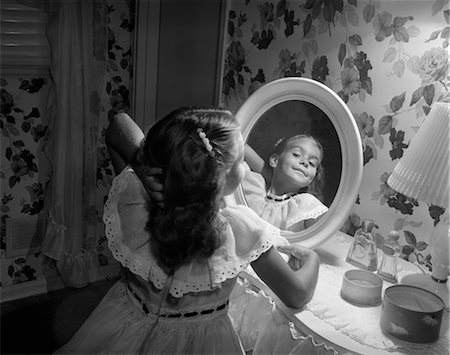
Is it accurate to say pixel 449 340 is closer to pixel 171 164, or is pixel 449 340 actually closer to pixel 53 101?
pixel 171 164

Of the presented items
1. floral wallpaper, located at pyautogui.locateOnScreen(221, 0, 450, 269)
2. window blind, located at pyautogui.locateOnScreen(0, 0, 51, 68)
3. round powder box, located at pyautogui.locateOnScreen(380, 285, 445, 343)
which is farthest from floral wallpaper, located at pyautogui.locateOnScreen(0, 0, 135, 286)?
round powder box, located at pyautogui.locateOnScreen(380, 285, 445, 343)

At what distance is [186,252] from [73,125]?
1.07 metres

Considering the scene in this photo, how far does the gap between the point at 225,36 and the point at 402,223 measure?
925 millimetres

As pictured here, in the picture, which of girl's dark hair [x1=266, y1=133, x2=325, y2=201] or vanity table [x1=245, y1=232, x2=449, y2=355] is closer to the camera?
vanity table [x1=245, y1=232, x2=449, y2=355]

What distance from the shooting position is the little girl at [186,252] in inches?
36.0

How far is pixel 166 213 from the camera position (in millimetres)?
944

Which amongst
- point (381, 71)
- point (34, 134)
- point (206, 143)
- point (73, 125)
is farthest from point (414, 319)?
point (34, 134)

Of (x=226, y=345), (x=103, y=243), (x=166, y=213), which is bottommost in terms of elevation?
(x=103, y=243)

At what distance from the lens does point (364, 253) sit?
1186mm

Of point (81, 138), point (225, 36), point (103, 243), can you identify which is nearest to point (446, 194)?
point (225, 36)

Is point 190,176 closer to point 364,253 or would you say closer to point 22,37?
point 364,253

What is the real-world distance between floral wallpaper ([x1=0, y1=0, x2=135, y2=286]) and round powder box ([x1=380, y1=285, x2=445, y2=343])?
4.48 feet

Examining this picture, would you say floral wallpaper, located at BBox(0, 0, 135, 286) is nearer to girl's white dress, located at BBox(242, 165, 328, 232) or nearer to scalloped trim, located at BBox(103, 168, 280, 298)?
girl's white dress, located at BBox(242, 165, 328, 232)

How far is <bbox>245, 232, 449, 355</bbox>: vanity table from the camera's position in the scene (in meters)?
0.90
